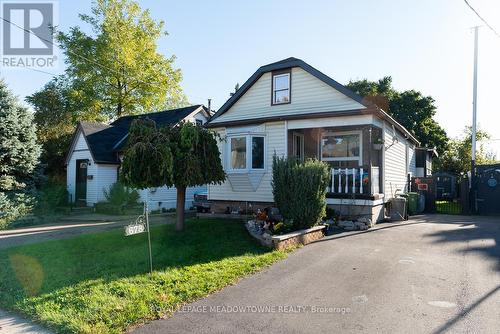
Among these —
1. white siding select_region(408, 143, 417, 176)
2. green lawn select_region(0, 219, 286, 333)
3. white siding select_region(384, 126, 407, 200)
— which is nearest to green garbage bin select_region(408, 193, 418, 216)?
white siding select_region(384, 126, 407, 200)

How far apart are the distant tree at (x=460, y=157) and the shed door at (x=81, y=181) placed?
26750 millimetres

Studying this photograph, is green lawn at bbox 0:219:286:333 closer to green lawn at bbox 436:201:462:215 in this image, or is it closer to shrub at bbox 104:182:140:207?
shrub at bbox 104:182:140:207

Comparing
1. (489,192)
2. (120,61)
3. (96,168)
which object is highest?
(120,61)

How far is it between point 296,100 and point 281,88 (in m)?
0.88

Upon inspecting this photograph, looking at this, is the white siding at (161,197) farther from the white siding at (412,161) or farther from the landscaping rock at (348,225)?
the white siding at (412,161)

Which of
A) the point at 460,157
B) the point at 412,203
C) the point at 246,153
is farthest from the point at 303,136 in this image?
the point at 460,157

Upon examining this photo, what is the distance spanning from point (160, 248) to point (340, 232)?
17.0ft

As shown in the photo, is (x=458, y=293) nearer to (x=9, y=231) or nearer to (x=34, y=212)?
(x=9, y=231)

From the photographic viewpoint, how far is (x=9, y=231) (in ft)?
42.4

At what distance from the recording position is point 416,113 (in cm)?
3241

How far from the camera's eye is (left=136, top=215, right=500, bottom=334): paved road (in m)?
4.48

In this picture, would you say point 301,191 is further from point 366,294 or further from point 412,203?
point 412,203

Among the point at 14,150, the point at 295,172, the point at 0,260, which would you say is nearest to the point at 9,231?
the point at 14,150

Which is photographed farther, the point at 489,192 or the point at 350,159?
the point at 489,192
